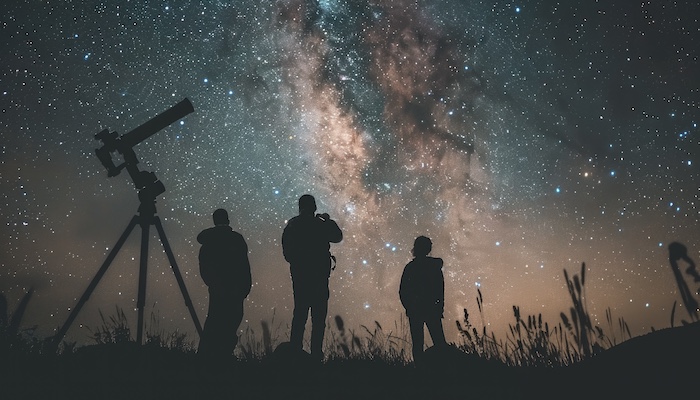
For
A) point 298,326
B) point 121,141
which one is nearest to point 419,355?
point 298,326

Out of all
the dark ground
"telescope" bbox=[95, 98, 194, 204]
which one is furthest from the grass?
"telescope" bbox=[95, 98, 194, 204]

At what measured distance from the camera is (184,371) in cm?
474

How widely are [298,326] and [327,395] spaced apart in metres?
2.50

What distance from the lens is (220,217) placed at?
6.80 m

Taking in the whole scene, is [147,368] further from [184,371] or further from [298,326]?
[298,326]

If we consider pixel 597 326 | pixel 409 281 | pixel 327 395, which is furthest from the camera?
pixel 409 281

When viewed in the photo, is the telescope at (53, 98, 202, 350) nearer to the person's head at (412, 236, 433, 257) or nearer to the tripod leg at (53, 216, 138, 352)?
the tripod leg at (53, 216, 138, 352)

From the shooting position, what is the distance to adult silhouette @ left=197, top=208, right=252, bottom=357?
21.3 feet

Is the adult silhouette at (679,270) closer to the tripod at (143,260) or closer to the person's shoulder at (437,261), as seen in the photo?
the person's shoulder at (437,261)

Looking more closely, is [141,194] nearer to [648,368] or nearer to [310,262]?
[310,262]

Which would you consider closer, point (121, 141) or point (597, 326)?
point (597, 326)

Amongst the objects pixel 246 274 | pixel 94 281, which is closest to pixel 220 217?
pixel 246 274

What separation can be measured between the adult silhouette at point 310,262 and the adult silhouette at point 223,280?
2.11 ft

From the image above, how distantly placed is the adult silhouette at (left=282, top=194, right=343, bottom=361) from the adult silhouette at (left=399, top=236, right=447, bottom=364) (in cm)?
131
